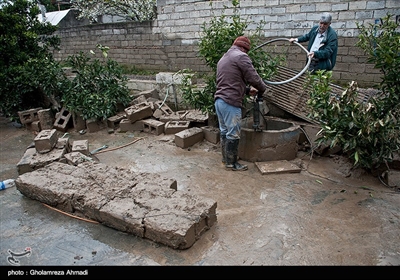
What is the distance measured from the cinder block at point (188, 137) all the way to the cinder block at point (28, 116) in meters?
3.96

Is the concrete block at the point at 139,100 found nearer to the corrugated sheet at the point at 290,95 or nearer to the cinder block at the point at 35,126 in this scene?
the cinder block at the point at 35,126

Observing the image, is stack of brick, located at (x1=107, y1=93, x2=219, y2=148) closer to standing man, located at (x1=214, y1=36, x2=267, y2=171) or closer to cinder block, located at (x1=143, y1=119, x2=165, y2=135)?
cinder block, located at (x1=143, y1=119, x2=165, y2=135)

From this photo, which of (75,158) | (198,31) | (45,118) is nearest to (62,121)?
Result: (45,118)

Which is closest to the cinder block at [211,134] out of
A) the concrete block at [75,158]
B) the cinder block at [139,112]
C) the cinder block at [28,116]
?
the cinder block at [139,112]

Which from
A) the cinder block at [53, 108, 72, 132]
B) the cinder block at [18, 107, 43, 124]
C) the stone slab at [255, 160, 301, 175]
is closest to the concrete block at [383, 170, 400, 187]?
the stone slab at [255, 160, 301, 175]

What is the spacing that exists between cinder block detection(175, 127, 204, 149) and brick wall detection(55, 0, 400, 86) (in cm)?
329

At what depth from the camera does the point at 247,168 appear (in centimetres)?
492

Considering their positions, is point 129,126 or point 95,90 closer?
point 129,126

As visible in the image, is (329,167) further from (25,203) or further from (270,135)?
(25,203)

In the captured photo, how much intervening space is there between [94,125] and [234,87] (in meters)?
4.05

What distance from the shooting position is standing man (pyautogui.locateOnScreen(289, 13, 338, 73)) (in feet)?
16.9

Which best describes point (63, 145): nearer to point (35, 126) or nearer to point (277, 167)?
point (35, 126)

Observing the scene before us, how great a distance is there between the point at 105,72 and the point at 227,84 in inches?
158

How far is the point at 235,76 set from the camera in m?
4.55
